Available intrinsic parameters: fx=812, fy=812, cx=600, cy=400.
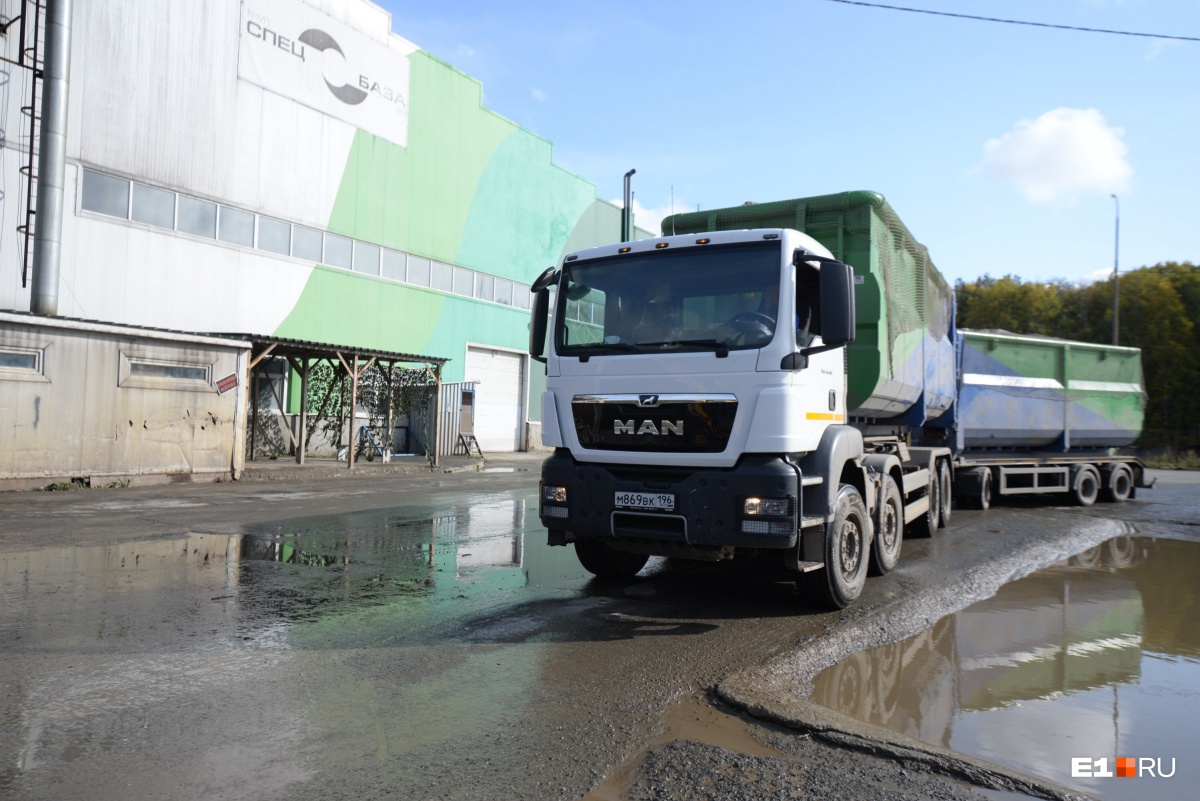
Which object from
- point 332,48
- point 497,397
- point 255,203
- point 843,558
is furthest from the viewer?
point 497,397

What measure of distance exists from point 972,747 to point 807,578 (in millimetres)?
2522

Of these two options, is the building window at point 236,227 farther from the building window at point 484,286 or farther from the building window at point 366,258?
the building window at point 484,286

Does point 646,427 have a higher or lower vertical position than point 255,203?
lower

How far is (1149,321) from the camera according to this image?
46.2 m

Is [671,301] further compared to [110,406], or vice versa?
[110,406]

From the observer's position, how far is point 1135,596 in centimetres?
807

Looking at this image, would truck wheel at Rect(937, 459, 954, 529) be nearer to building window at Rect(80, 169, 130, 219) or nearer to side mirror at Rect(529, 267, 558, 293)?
side mirror at Rect(529, 267, 558, 293)

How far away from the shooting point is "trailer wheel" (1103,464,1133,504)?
17.7m

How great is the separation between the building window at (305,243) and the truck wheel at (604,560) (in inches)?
741

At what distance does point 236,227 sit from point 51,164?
496cm

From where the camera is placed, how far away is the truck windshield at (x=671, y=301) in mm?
6125

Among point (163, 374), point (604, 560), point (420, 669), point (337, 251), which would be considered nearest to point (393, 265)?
point (337, 251)

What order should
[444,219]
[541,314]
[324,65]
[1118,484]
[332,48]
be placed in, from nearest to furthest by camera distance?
[541,314] < [1118,484] < [324,65] < [332,48] < [444,219]

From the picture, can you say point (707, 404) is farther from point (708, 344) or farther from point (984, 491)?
point (984, 491)
